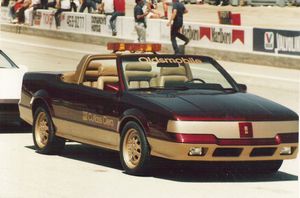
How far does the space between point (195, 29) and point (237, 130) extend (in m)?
23.0

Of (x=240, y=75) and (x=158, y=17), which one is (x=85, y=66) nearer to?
(x=240, y=75)

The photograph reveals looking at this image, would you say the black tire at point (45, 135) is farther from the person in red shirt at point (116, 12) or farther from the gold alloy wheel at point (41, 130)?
the person in red shirt at point (116, 12)

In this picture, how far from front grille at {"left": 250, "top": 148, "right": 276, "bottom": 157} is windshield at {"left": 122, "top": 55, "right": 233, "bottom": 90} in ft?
4.47

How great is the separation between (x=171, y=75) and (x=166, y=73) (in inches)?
2.5

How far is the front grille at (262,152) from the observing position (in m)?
10.2

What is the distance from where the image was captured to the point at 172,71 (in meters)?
11.6

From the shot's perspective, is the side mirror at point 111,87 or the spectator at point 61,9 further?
the spectator at point 61,9

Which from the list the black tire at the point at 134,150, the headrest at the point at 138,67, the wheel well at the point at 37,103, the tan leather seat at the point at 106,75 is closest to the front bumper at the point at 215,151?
the black tire at the point at 134,150

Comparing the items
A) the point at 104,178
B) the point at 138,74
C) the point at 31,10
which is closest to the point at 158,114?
the point at 104,178

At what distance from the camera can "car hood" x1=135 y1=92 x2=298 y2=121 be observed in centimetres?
1015

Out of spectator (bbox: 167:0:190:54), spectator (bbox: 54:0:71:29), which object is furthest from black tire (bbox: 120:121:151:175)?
spectator (bbox: 54:0:71:29)

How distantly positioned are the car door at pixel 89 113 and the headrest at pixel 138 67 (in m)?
0.39

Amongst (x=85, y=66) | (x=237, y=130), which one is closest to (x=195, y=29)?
(x=85, y=66)

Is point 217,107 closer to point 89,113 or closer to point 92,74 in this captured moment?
point 89,113
